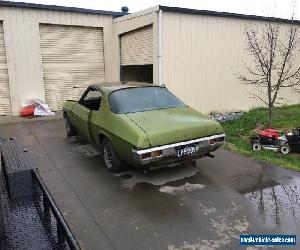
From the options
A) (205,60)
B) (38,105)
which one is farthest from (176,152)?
(38,105)

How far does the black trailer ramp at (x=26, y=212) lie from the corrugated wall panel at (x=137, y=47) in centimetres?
683

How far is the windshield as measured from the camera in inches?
223

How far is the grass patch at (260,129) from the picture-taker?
645cm

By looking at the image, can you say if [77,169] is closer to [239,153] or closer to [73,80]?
[239,153]

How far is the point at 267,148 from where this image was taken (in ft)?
23.2

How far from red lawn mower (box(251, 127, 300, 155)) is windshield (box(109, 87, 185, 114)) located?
2306 mm

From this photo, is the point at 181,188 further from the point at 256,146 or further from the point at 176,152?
the point at 256,146

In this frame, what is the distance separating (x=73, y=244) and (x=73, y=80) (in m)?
11.6

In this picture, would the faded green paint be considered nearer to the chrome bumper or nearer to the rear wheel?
the chrome bumper

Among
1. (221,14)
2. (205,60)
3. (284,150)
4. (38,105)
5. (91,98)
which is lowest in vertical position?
(284,150)

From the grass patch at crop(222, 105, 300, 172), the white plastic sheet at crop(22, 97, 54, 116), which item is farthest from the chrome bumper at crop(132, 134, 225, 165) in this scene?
the white plastic sheet at crop(22, 97, 54, 116)

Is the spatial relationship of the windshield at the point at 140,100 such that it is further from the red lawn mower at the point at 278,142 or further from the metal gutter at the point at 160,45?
the metal gutter at the point at 160,45

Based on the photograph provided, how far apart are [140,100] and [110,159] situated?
127 centimetres

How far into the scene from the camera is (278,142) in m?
7.02
